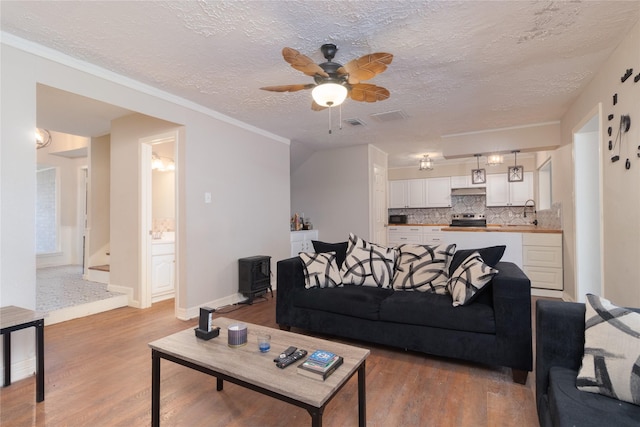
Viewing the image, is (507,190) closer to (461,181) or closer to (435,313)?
(461,181)

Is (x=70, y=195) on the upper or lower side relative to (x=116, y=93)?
lower

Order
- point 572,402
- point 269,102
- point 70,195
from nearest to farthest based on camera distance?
point 572,402 → point 269,102 → point 70,195

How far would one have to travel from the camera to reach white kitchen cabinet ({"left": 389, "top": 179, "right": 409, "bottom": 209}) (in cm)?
779

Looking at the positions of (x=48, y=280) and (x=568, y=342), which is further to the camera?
(x=48, y=280)

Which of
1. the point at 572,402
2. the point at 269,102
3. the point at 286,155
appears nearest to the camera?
the point at 572,402

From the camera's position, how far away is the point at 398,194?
25.9 ft

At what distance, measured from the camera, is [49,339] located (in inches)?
111

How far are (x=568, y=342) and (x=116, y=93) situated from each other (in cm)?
375

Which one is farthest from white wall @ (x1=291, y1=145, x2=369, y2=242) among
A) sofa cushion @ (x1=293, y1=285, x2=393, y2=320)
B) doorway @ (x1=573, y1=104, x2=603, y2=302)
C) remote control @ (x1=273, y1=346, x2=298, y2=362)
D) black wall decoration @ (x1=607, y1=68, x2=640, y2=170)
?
remote control @ (x1=273, y1=346, x2=298, y2=362)

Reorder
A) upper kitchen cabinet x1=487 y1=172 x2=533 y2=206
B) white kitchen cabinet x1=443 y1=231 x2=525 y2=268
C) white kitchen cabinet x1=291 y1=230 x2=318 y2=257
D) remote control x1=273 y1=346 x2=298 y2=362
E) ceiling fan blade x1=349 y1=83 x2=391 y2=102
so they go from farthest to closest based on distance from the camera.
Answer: upper kitchen cabinet x1=487 y1=172 x2=533 y2=206, white kitchen cabinet x1=291 y1=230 x2=318 y2=257, white kitchen cabinet x1=443 y1=231 x2=525 y2=268, ceiling fan blade x1=349 y1=83 x2=391 y2=102, remote control x1=273 y1=346 x2=298 y2=362

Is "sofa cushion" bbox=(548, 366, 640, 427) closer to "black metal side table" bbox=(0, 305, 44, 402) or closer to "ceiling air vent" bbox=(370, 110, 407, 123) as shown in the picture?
"black metal side table" bbox=(0, 305, 44, 402)

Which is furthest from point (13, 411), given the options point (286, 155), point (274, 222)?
point (286, 155)

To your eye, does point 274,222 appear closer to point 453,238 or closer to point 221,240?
point 221,240

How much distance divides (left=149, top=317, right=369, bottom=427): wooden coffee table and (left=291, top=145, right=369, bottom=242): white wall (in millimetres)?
3917
